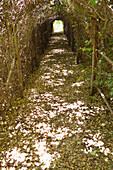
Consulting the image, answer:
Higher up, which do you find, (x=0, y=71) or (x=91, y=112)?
(x=0, y=71)

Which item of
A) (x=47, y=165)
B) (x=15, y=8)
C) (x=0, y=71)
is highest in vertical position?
(x=15, y=8)

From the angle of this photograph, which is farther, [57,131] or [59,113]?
[59,113]

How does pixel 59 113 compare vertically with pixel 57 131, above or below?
above

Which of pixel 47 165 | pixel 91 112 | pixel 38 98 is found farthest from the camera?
pixel 38 98

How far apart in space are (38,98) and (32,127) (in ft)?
4.61

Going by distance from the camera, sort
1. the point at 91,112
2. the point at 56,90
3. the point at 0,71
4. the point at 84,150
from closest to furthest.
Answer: the point at 84,150, the point at 0,71, the point at 91,112, the point at 56,90

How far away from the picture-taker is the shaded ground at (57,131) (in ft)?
8.93

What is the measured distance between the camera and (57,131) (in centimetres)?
345

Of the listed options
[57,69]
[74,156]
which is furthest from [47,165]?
[57,69]

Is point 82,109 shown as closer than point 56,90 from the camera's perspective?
Yes

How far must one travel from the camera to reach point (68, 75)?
269 inches

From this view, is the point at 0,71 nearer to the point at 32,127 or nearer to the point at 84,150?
the point at 32,127

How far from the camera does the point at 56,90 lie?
17.9 feet

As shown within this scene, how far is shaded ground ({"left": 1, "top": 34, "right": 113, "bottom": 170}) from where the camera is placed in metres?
2.72
